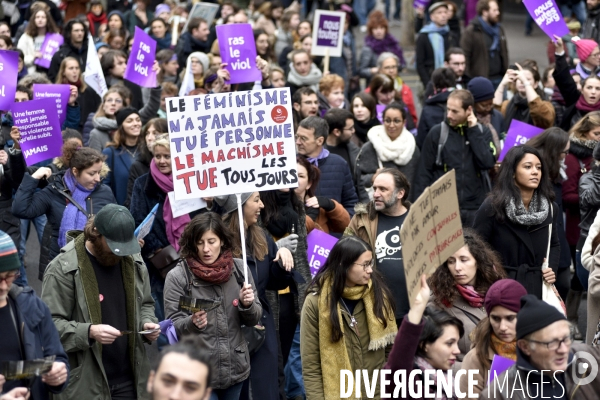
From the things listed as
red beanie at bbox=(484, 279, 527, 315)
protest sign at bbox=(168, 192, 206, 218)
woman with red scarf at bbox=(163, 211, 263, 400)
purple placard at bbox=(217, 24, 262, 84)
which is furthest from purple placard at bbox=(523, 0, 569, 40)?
red beanie at bbox=(484, 279, 527, 315)

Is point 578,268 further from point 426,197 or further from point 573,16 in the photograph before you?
point 573,16

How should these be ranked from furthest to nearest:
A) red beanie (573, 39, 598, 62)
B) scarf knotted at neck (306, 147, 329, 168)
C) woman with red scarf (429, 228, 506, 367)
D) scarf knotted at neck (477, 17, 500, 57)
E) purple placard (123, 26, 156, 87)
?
scarf knotted at neck (477, 17, 500, 57) < red beanie (573, 39, 598, 62) < purple placard (123, 26, 156, 87) < scarf knotted at neck (306, 147, 329, 168) < woman with red scarf (429, 228, 506, 367)

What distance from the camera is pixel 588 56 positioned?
12.1 metres

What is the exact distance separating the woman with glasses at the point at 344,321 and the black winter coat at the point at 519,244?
1472 mm

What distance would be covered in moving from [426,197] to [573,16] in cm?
1583

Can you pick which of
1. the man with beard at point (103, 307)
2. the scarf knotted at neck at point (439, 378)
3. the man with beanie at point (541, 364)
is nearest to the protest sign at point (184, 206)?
the man with beard at point (103, 307)

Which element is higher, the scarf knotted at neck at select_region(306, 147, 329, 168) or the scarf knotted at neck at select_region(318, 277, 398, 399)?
the scarf knotted at neck at select_region(306, 147, 329, 168)

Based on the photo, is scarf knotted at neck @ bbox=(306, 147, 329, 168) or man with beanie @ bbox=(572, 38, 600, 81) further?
man with beanie @ bbox=(572, 38, 600, 81)

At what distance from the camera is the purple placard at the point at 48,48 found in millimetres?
14227

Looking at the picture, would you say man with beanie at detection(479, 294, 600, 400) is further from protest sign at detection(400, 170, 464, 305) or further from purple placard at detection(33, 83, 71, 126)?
purple placard at detection(33, 83, 71, 126)

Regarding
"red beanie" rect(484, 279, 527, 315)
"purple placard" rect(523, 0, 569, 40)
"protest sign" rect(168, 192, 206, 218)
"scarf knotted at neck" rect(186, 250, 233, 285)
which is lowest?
"protest sign" rect(168, 192, 206, 218)

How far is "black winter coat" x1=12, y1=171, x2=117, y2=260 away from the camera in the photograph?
25.8 ft

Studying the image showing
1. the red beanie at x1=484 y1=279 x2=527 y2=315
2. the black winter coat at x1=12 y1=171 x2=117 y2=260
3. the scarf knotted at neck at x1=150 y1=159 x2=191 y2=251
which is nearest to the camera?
the red beanie at x1=484 y1=279 x2=527 y2=315

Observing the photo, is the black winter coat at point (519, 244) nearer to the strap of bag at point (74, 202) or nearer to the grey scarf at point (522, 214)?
the grey scarf at point (522, 214)
